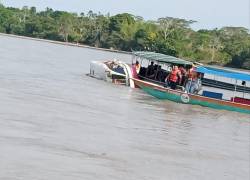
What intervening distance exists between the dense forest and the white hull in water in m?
55.9

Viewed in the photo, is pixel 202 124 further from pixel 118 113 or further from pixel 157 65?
pixel 157 65

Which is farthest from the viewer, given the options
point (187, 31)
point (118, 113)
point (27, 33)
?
point (27, 33)

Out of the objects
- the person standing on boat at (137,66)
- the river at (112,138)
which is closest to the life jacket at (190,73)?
the river at (112,138)

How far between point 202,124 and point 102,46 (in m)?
87.2

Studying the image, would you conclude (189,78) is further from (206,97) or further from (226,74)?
(226,74)

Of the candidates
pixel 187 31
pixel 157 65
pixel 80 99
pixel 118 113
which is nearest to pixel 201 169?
pixel 118 113

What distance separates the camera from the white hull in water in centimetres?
2924

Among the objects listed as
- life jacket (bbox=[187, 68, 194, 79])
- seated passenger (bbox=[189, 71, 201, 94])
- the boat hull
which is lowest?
the boat hull

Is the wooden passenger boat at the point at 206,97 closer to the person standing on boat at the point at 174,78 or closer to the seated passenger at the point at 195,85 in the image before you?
the seated passenger at the point at 195,85

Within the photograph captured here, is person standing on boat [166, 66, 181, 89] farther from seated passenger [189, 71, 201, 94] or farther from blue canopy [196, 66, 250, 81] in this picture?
blue canopy [196, 66, 250, 81]

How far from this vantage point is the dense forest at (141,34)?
9062 centimetres

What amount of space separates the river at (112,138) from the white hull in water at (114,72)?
20.2 ft

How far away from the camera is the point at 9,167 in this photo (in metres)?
9.10

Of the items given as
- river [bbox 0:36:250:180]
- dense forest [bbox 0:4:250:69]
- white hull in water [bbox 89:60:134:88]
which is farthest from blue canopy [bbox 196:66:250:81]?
dense forest [bbox 0:4:250:69]
